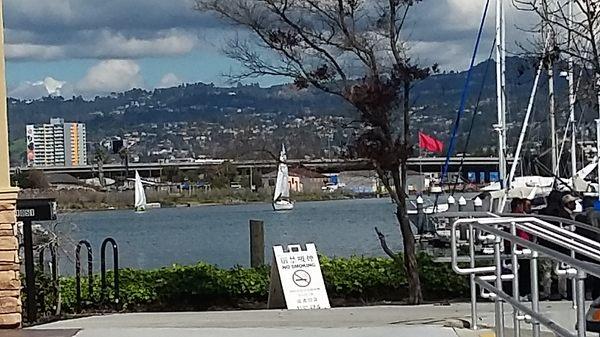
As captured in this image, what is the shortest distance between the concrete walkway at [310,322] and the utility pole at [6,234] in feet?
1.61

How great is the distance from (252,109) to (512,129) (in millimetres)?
7558

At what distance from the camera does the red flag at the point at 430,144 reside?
609 inches

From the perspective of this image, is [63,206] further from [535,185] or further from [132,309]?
[535,185]

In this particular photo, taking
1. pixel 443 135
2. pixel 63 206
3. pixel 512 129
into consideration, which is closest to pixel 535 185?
pixel 512 129

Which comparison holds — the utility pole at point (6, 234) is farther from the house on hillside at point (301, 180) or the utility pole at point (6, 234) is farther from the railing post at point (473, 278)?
the house on hillside at point (301, 180)

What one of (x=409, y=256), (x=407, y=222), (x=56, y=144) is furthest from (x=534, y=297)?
(x=56, y=144)

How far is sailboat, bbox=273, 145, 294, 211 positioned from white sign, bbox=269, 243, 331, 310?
5.81 feet

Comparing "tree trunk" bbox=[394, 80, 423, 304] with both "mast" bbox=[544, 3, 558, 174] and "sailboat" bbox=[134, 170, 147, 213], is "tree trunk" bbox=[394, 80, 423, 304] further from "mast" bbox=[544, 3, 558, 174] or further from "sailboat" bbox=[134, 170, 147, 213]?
"sailboat" bbox=[134, 170, 147, 213]

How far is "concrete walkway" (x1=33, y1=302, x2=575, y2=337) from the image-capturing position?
31.2 feet

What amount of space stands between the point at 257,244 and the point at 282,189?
1439mm

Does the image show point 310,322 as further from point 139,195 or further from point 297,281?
point 139,195

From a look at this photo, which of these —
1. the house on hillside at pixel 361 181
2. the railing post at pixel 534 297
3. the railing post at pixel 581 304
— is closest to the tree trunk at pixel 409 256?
the house on hillside at pixel 361 181

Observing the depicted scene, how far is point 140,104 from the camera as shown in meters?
23.4

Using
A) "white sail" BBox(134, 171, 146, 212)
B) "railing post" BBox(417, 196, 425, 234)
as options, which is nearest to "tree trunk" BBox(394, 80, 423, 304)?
"railing post" BBox(417, 196, 425, 234)
